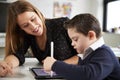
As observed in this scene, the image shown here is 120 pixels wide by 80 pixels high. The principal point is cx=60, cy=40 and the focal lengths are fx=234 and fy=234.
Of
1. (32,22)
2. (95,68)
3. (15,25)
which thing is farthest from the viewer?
(15,25)

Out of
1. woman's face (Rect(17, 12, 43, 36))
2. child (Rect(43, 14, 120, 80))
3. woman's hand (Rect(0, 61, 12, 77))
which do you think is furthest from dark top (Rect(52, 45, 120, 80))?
woman's face (Rect(17, 12, 43, 36))

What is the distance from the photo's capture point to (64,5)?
12.9 ft

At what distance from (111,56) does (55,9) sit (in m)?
3.06

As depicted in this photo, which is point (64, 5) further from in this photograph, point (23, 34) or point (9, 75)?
point (9, 75)

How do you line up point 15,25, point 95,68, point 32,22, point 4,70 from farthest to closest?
point 15,25 < point 32,22 < point 4,70 < point 95,68

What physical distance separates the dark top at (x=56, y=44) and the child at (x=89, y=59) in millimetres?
403

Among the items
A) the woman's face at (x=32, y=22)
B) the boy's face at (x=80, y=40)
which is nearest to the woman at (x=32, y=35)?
the woman's face at (x=32, y=22)

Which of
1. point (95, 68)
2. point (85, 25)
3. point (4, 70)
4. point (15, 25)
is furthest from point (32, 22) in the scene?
point (95, 68)

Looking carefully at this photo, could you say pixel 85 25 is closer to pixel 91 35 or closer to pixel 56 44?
pixel 91 35

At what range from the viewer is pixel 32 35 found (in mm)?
1443

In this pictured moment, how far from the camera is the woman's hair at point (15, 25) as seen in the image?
4.36 ft

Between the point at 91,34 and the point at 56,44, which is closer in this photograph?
the point at 91,34

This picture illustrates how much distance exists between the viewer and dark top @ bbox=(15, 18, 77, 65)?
1.37 meters

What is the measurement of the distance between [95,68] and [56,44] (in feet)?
1.89
